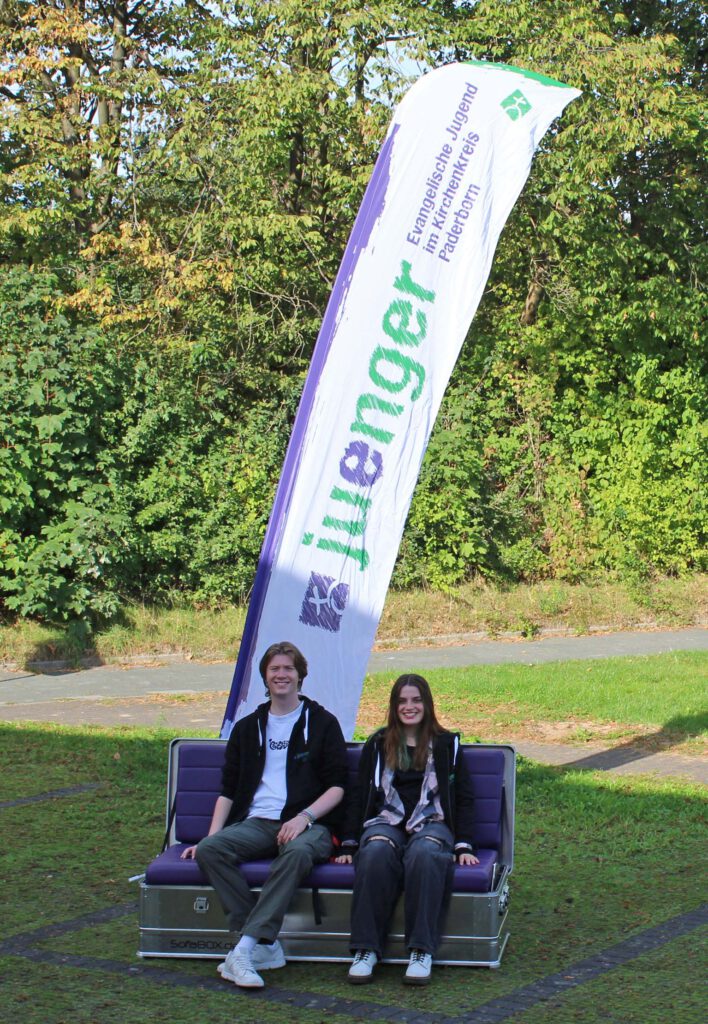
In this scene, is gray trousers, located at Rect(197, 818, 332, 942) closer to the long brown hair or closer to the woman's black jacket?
the woman's black jacket

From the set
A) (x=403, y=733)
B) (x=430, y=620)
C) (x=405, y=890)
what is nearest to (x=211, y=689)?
(x=430, y=620)

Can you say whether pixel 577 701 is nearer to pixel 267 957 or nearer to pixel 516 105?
pixel 516 105

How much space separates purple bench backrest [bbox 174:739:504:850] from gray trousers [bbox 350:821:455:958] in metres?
0.51

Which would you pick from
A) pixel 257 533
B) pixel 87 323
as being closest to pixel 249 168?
pixel 87 323

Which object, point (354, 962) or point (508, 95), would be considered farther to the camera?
point (508, 95)

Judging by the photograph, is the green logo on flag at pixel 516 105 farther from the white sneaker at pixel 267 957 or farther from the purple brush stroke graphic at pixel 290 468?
the white sneaker at pixel 267 957

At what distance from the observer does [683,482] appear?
21625 millimetres

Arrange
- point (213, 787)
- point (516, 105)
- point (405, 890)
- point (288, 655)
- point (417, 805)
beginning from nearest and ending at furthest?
1. point (405, 890)
2. point (417, 805)
3. point (288, 655)
4. point (213, 787)
5. point (516, 105)

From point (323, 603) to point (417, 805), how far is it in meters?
1.58

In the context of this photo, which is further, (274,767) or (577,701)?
(577,701)

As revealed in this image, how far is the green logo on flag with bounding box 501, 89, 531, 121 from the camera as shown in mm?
7918

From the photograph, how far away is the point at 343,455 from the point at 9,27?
55.0 feet

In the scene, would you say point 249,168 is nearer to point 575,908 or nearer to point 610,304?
point 610,304

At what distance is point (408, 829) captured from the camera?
6020 millimetres
